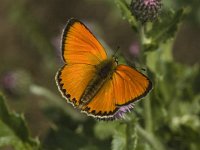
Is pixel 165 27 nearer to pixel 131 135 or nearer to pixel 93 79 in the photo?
pixel 93 79

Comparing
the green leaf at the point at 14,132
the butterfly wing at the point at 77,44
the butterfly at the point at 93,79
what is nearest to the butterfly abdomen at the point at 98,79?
the butterfly at the point at 93,79

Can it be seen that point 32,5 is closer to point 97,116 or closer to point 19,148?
point 19,148

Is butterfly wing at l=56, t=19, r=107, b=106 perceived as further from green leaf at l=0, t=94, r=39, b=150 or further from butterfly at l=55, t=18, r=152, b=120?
green leaf at l=0, t=94, r=39, b=150

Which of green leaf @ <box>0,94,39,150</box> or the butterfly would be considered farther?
green leaf @ <box>0,94,39,150</box>

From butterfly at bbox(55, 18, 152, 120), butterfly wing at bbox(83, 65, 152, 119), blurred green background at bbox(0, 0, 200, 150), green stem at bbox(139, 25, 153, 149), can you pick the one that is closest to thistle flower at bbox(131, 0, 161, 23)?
green stem at bbox(139, 25, 153, 149)

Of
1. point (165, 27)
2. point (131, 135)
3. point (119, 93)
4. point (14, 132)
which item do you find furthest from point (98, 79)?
point (14, 132)

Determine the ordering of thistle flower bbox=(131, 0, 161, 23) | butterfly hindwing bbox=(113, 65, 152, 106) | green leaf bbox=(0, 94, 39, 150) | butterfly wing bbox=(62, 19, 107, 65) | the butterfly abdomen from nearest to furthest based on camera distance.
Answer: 1. butterfly hindwing bbox=(113, 65, 152, 106)
2. the butterfly abdomen
3. butterfly wing bbox=(62, 19, 107, 65)
4. thistle flower bbox=(131, 0, 161, 23)
5. green leaf bbox=(0, 94, 39, 150)

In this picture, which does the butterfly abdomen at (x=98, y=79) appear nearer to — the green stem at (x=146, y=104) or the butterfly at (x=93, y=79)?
the butterfly at (x=93, y=79)

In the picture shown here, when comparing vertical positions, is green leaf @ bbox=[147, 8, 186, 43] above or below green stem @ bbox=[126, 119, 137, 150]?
above

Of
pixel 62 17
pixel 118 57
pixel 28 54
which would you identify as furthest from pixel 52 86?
pixel 118 57
